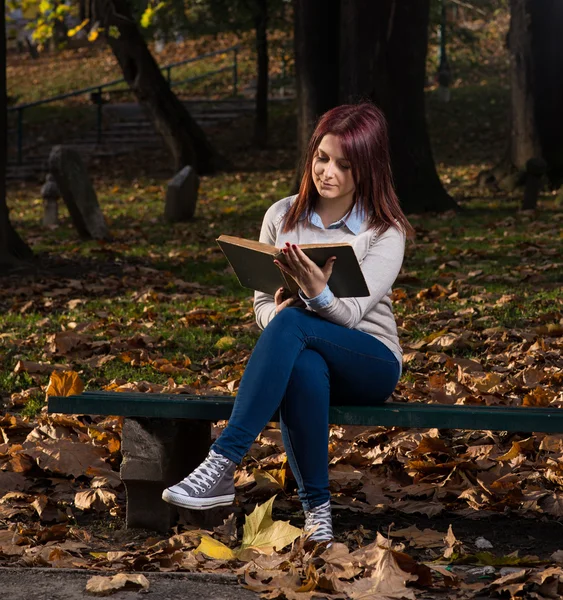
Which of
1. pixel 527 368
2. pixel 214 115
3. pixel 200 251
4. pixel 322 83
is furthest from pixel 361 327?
pixel 214 115

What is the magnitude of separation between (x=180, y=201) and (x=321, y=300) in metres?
10.9

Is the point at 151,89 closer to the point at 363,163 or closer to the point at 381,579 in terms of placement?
the point at 363,163

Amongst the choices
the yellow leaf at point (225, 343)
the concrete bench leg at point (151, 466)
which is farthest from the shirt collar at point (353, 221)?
the yellow leaf at point (225, 343)

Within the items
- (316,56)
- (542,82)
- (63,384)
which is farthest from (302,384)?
(542,82)

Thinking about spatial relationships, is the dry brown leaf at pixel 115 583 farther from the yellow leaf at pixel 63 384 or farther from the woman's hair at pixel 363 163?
the yellow leaf at pixel 63 384

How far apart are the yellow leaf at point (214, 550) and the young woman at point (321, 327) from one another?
132 mm

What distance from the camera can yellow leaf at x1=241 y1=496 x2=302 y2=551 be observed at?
3.43 m

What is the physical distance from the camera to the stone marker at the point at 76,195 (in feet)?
42.3

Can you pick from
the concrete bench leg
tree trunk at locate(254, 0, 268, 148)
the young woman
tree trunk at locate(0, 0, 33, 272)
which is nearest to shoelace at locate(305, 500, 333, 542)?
the young woman

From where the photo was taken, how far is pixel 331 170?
3.85 meters

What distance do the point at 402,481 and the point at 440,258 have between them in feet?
18.8

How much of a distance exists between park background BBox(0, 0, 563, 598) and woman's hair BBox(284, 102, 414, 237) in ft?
3.39

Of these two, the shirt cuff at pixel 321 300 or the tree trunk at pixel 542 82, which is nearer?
the shirt cuff at pixel 321 300

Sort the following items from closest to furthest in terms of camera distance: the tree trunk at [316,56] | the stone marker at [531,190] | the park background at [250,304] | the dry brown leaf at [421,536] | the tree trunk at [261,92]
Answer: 1. the dry brown leaf at [421,536]
2. the park background at [250,304]
3. the stone marker at [531,190]
4. the tree trunk at [316,56]
5. the tree trunk at [261,92]
